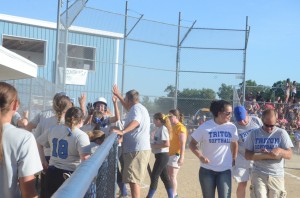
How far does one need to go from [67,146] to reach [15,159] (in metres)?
2.25

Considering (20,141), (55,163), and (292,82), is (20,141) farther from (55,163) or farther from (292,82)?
(292,82)

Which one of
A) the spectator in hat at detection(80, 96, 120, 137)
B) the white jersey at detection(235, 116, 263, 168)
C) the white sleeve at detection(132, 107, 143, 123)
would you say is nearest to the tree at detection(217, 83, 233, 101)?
the spectator in hat at detection(80, 96, 120, 137)

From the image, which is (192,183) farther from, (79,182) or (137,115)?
(79,182)

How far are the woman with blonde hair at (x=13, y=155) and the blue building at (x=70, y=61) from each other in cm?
943

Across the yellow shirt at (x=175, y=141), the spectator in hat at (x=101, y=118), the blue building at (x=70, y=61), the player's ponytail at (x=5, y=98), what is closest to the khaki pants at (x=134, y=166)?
the spectator in hat at (x=101, y=118)

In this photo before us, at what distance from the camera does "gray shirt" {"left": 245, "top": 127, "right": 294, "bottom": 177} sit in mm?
5910

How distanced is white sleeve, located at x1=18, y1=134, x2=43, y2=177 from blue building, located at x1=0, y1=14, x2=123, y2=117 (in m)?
9.47

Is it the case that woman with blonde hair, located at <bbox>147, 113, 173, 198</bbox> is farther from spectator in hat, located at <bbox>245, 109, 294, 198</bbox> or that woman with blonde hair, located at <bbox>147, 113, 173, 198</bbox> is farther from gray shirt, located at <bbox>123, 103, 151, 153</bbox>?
spectator in hat, located at <bbox>245, 109, 294, 198</bbox>

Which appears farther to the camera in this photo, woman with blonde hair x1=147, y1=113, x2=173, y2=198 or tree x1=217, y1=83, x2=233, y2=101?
tree x1=217, y1=83, x2=233, y2=101

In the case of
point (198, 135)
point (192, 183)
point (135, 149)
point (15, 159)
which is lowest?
point (192, 183)

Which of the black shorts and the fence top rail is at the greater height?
the fence top rail

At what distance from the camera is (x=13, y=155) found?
2805 mm

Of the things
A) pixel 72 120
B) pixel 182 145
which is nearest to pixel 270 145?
pixel 72 120

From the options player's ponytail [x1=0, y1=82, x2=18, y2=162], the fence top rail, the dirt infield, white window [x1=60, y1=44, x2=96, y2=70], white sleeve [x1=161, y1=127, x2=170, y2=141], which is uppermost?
white window [x1=60, y1=44, x2=96, y2=70]
